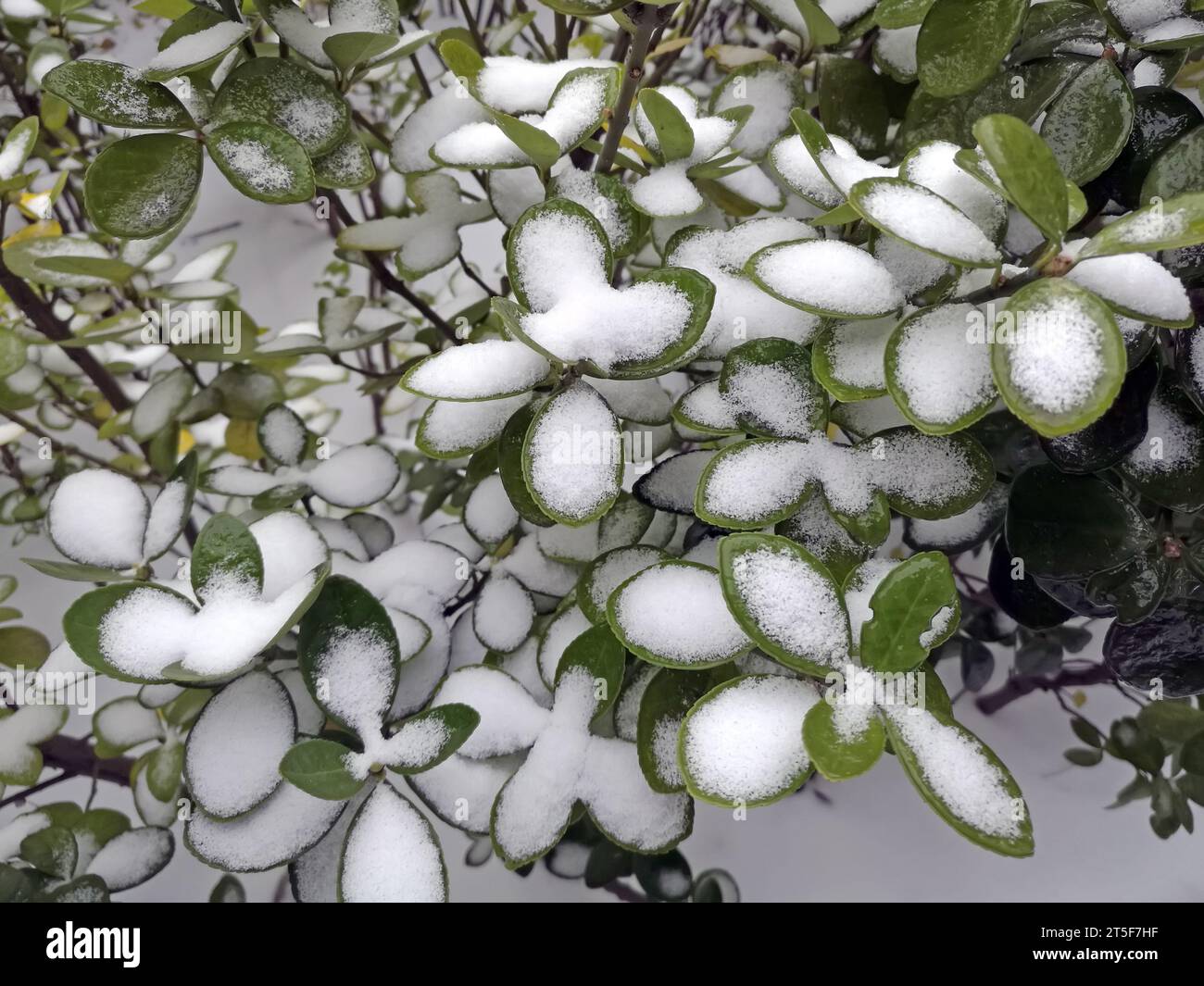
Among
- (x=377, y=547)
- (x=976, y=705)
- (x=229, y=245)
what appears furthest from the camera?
(x=976, y=705)

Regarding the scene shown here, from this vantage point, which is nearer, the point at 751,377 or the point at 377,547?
the point at 751,377

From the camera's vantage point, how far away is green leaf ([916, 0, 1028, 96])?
40 cm

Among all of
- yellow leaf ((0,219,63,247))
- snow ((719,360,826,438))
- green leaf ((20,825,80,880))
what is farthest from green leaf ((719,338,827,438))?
yellow leaf ((0,219,63,247))

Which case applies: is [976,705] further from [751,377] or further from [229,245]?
[229,245]

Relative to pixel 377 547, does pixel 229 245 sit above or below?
above

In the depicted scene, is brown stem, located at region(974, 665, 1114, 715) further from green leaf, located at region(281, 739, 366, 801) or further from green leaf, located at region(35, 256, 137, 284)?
green leaf, located at region(35, 256, 137, 284)

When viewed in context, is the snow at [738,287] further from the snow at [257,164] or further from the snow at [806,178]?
the snow at [257,164]

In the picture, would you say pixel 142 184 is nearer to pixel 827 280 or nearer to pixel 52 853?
pixel 827 280

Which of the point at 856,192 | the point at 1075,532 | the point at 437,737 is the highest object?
the point at 856,192

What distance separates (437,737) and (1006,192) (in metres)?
0.33

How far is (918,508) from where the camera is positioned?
15.3 inches

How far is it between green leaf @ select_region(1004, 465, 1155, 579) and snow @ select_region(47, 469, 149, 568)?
478 mm

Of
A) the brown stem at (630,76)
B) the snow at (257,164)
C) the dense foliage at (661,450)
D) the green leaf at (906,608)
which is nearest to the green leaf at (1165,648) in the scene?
the dense foliage at (661,450)
